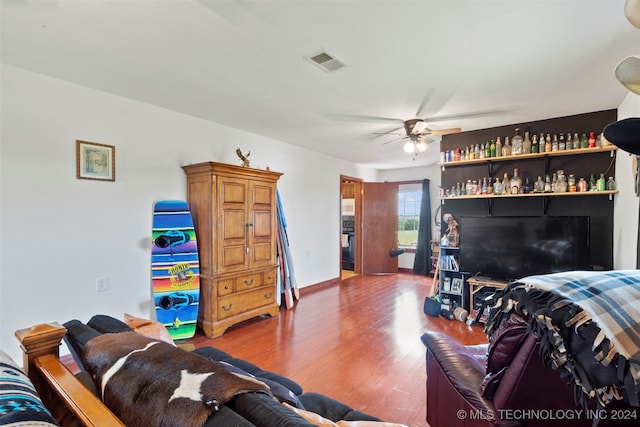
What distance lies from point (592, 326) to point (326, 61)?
212 cm

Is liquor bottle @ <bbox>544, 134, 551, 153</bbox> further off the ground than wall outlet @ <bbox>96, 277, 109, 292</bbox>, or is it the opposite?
liquor bottle @ <bbox>544, 134, 551, 153</bbox>

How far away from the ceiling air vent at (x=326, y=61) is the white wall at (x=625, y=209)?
8.20ft

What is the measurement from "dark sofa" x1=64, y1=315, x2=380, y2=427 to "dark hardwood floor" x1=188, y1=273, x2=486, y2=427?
0.56 meters

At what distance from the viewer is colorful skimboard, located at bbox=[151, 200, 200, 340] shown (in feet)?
9.98

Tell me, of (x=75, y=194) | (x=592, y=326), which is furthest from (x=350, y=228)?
(x=592, y=326)

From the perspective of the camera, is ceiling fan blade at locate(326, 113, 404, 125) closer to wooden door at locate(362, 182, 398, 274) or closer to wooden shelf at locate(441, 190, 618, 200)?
wooden shelf at locate(441, 190, 618, 200)

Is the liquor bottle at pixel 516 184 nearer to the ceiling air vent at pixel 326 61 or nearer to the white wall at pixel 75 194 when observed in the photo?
the ceiling air vent at pixel 326 61

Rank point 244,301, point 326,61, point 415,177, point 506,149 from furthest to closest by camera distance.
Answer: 1. point 415,177
2. point 506,149
3. point 244,301
4. point 326,61

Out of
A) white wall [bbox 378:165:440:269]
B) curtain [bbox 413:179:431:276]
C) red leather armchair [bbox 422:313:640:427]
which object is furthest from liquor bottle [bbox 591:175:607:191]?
curtain [bbox 413:179:431:276]

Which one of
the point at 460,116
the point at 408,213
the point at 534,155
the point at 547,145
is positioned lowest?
the point at 408,213

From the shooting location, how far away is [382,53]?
2107mm

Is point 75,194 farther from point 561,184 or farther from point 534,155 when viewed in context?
point 561,184

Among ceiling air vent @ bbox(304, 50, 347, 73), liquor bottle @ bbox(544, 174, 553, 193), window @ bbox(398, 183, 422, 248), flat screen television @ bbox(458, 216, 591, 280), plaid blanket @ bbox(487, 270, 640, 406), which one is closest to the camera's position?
plaid blanket @ bbox(487, 270, 640, 406)

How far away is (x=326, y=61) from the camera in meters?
2.22
